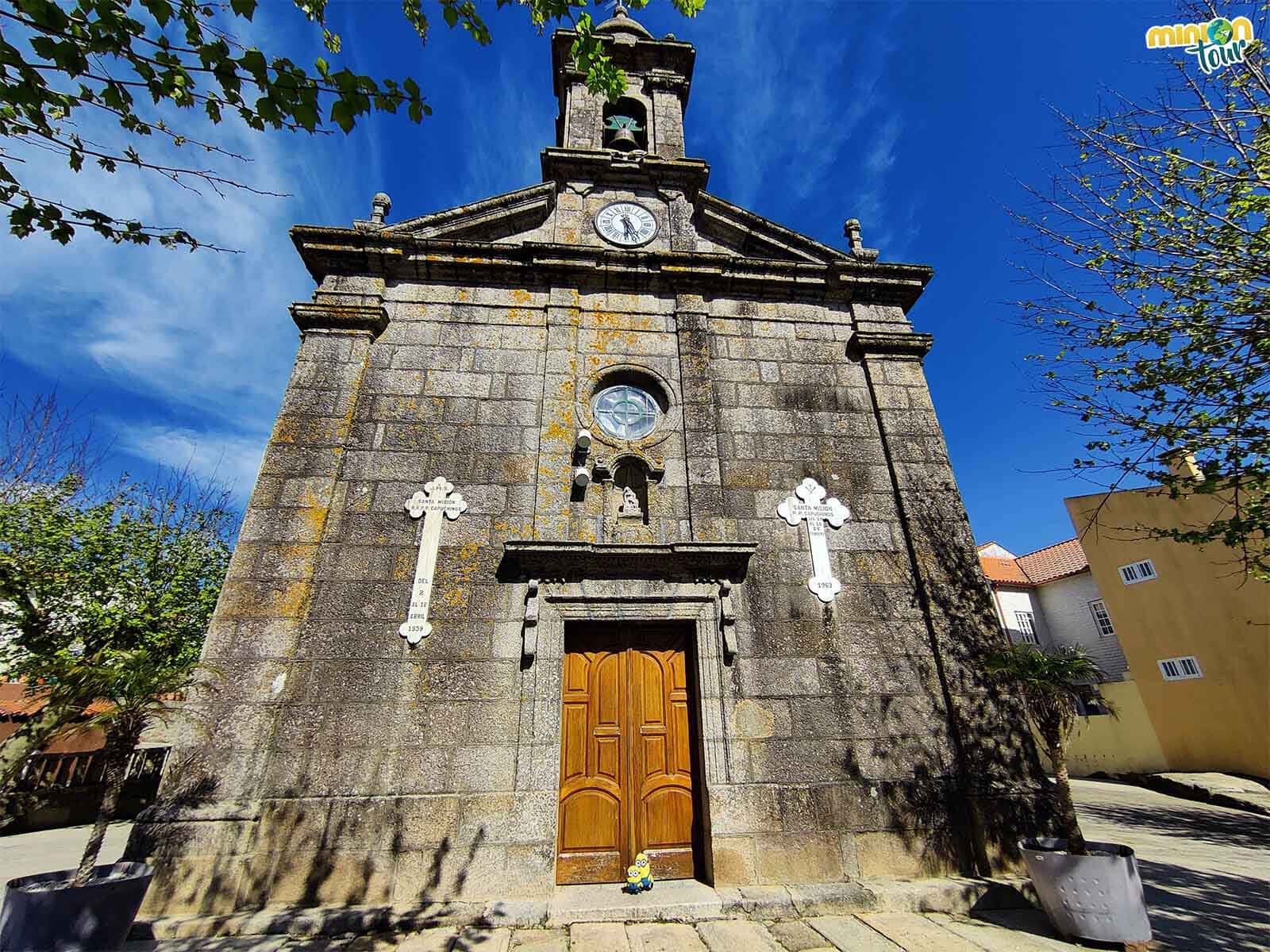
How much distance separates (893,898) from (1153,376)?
600 cm

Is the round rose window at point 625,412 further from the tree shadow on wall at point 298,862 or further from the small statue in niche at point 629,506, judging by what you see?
the tree shadow on wall at point 298,862

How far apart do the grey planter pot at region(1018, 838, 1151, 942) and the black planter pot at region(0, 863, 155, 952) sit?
272 inches

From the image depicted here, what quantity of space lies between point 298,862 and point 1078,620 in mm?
23811

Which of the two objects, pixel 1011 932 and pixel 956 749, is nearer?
pixel 1011 932

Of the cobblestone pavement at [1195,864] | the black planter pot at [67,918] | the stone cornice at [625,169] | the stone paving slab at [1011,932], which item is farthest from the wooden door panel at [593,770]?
the stone cornice at [625,169]

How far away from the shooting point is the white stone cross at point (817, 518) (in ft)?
21.1

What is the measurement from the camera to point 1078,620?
2005 cm

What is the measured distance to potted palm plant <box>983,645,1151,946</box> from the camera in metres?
4.23

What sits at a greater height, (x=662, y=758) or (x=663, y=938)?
(x=662, y=758)

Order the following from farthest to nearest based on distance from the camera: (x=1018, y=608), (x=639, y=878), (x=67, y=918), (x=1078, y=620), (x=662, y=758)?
(x=1018, y=608)
(x=1078, y=620)
(x=662, y=758)
(x=639, y=878)
(x=67, y=918)

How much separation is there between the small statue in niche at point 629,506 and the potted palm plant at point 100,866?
4.32 m

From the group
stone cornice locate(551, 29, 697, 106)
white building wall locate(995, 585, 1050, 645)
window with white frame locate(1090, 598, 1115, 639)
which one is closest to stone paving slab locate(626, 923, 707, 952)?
stone cornice locate(551, 29, 697, 106)

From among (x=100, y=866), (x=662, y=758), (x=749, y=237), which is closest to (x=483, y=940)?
(x=662, y=758)

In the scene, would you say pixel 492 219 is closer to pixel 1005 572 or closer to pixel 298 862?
pixel 298 862
